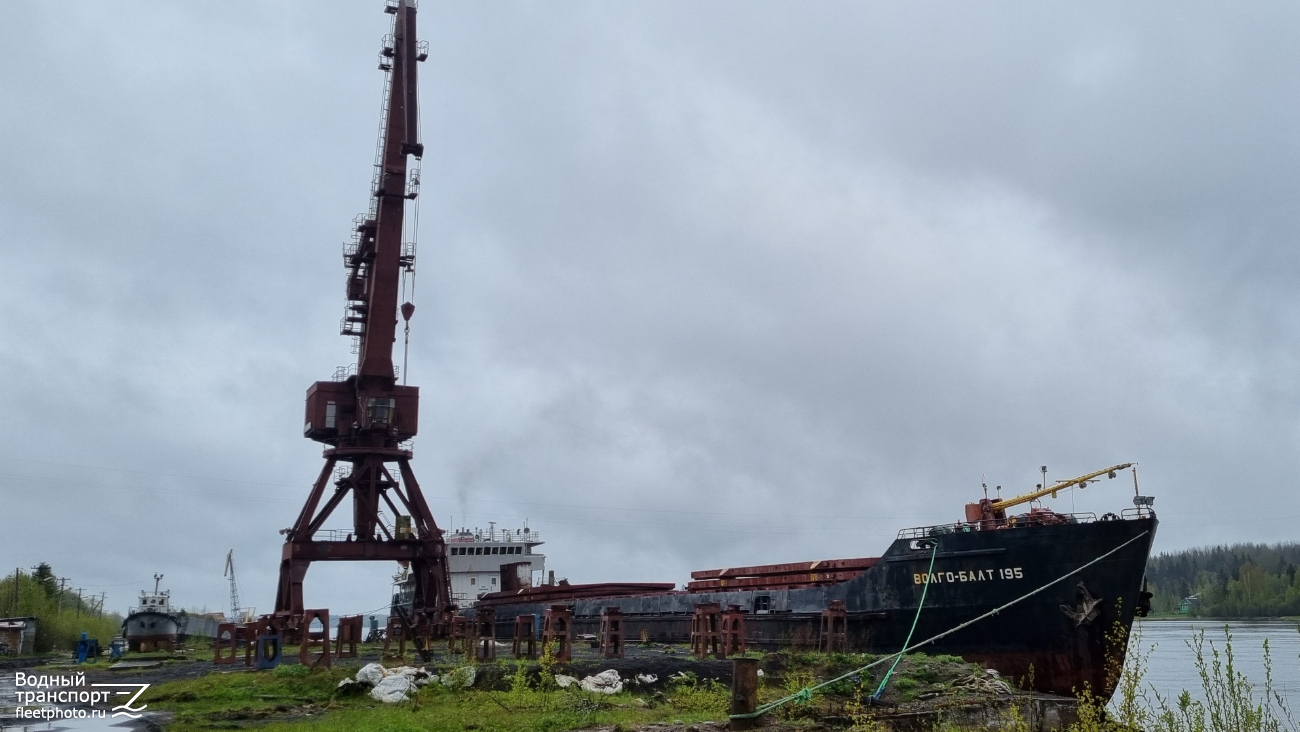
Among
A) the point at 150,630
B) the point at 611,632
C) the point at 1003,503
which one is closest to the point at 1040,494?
the point at 1003,503

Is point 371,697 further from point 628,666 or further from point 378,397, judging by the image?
point 378,397

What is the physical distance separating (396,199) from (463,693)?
2394cm

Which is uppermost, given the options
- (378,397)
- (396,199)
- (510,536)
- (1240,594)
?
(396,199)

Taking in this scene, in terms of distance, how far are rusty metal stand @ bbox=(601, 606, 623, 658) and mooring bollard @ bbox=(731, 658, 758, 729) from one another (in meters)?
10.0

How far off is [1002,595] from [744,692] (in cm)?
1281

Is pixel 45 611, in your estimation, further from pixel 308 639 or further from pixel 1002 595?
pixel 1002 595

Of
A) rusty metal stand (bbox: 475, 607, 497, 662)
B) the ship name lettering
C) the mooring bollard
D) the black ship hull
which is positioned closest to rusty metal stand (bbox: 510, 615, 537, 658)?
rusty metal stand (bbox: 475, 607, 497, 662)

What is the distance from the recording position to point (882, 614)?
25703mm

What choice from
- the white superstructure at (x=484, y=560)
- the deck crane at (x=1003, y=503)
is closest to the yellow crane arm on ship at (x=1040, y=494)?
the deck crane at (x=1003, y=503)

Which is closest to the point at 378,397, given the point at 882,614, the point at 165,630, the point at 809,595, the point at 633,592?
the point at 633,592

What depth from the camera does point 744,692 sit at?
13.7 meters

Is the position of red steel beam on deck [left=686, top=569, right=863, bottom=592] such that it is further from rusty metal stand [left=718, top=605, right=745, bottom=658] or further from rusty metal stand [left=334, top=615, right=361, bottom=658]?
rusty metal stand [left=334, top=615, right=361, bottom=658]

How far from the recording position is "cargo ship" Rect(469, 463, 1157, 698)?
74.5 feet

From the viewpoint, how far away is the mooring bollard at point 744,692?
13625 mm
